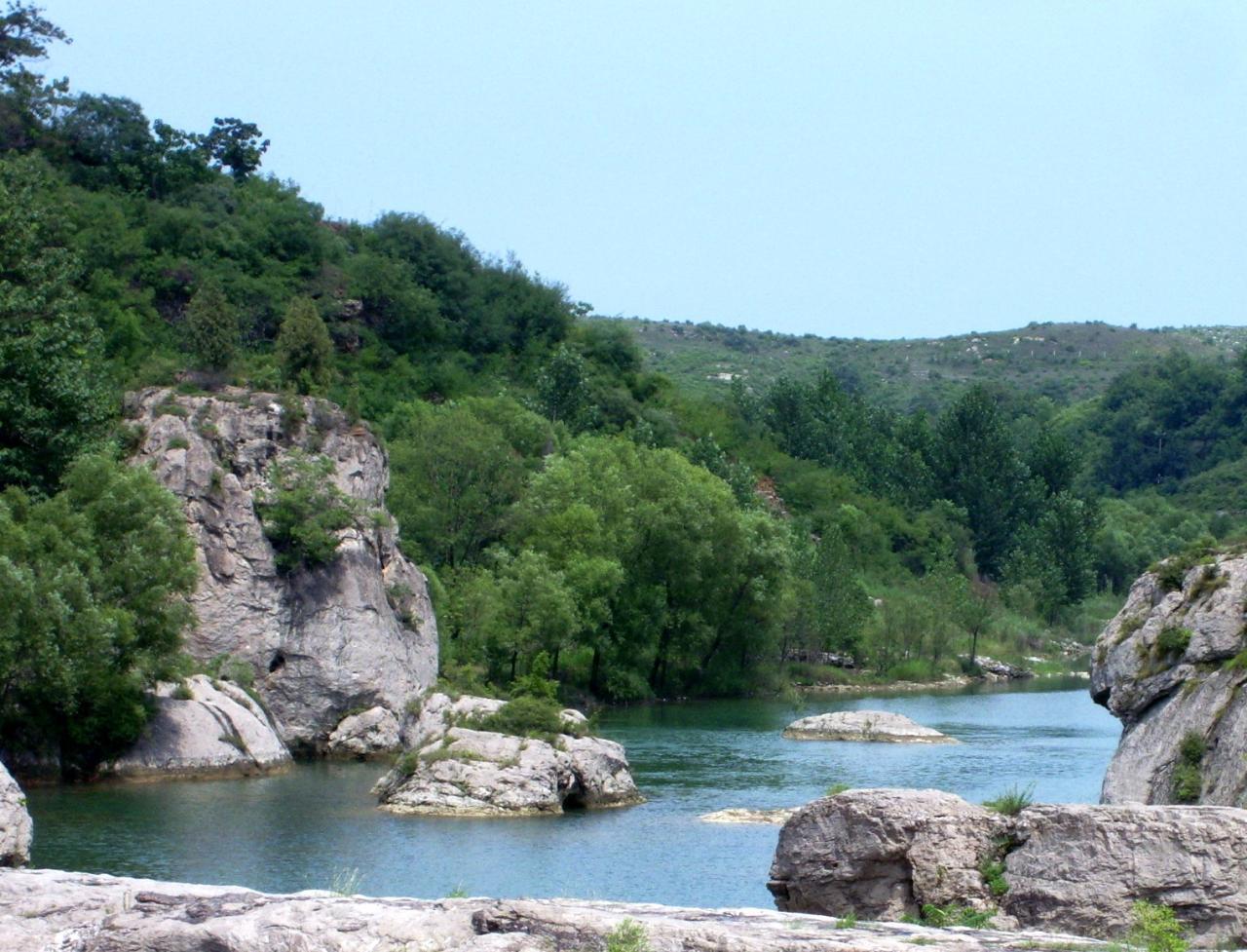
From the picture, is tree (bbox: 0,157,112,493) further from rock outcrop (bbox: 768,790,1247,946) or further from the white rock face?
rock outcrop (bbox: 768,790,1247,946)

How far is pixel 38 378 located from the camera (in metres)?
52.2

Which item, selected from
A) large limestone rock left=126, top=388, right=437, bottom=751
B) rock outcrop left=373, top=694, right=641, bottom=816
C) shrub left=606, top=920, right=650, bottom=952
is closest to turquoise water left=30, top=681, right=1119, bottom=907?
rock outcrop left=373, top=694, right=641, bottom=816

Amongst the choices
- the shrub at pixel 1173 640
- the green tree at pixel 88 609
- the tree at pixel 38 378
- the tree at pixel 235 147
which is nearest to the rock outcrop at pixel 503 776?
the green tree at pixel 88 609

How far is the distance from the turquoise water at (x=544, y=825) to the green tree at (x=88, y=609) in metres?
2.21

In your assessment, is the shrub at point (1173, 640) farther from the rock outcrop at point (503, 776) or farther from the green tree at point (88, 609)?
the green tree at point (88, 609)

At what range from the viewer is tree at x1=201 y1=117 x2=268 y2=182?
344 ft

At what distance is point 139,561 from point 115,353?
32289mm

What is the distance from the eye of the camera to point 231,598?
52.7 metres

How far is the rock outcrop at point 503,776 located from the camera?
39938mm

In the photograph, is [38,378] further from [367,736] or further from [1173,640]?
[1173,640]

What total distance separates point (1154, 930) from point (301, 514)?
44.3 metres

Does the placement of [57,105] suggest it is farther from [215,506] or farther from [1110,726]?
[1110,726]

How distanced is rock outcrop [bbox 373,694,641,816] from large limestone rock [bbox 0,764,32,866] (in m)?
16.3

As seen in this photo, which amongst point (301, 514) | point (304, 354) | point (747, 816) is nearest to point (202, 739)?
point (301, 514)
